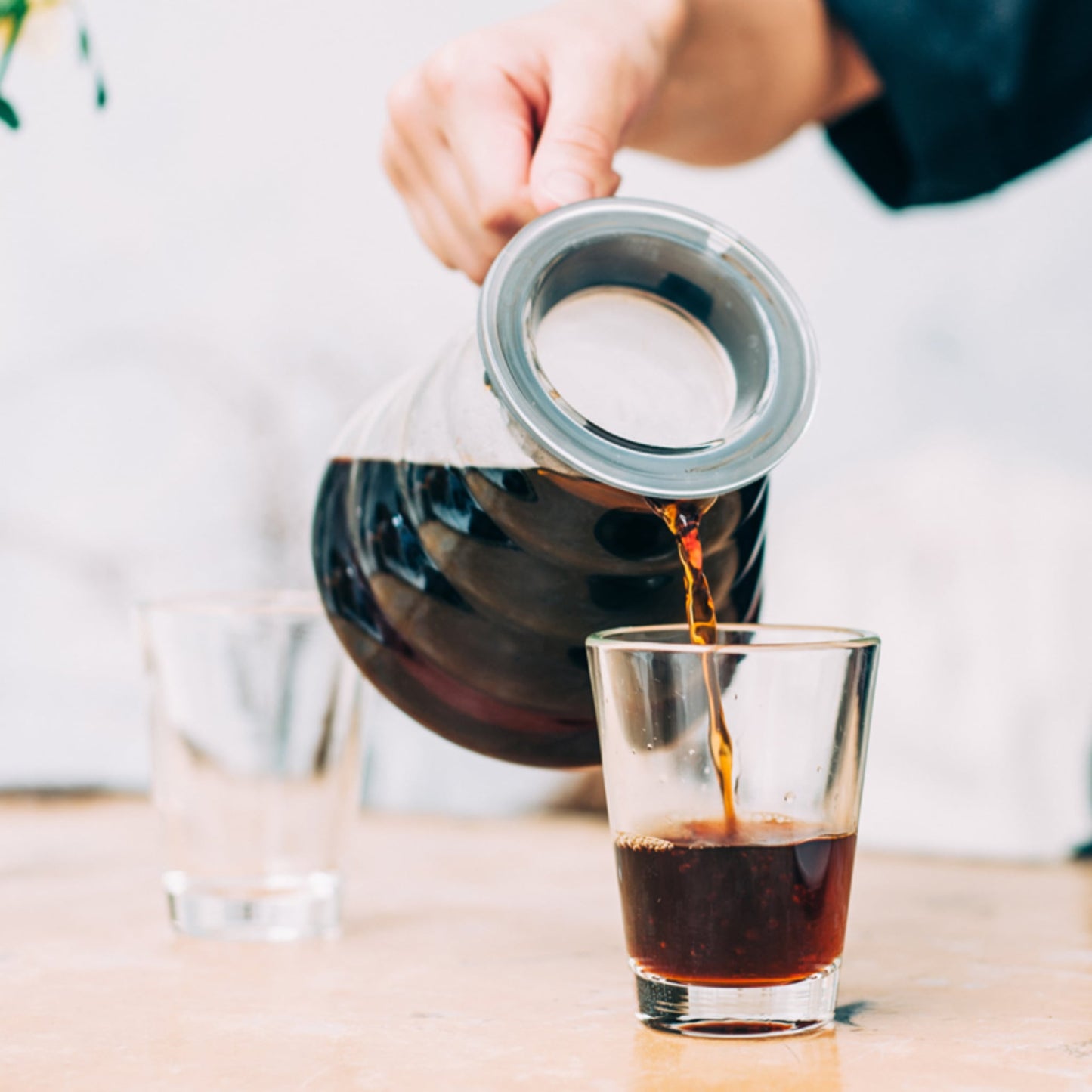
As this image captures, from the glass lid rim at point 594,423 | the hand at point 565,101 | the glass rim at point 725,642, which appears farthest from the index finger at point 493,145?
the glass rim at point 725,642

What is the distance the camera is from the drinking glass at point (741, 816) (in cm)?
51

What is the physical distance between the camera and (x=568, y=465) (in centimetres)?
48

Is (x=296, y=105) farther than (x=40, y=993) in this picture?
Yes

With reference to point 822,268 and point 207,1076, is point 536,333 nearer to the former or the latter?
point 207,1076

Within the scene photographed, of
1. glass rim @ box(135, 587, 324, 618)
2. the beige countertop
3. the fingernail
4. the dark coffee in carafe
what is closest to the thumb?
the fingernail

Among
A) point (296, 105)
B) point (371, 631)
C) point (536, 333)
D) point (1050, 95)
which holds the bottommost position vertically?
point (371, 631)

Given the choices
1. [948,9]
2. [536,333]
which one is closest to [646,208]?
[536,333]

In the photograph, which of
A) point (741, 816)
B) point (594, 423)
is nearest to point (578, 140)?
point (594, 423)

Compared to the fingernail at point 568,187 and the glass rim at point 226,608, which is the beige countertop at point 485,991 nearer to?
the glass rim at point 226,608

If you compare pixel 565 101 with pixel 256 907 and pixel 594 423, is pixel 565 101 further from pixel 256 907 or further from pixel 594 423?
pixel 256 907

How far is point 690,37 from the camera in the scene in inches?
34.0

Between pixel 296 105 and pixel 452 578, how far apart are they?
3.79 ft

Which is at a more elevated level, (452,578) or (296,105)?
(296,105)

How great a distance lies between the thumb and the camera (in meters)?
0.61
